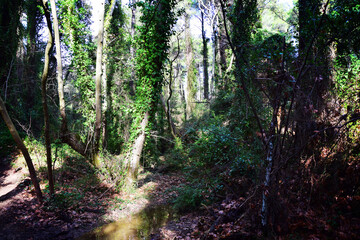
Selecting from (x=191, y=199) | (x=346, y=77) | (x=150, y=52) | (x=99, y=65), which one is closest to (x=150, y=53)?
(x=150, y=52)

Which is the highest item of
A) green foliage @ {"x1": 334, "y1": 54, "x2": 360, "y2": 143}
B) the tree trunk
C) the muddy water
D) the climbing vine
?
the climbing vine

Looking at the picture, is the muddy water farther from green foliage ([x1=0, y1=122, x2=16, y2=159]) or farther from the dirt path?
green foliage ([x1=0, y1=122, x2=16, y2=159])

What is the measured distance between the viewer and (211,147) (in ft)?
22.9

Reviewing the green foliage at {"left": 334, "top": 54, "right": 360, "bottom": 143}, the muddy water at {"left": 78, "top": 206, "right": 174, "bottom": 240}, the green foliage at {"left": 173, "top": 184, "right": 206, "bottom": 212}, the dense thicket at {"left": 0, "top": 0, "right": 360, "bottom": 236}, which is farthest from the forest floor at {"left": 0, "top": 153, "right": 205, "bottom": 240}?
the green foliage at {"left": 334, "top": 54, "right": 360, "bottom": 143}

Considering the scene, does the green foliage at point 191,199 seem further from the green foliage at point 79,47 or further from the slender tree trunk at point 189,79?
the slender tree trunk at point 189,79

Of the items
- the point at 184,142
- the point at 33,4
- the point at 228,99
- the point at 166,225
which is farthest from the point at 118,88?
the point at 166,225

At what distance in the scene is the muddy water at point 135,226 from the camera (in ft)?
18.6

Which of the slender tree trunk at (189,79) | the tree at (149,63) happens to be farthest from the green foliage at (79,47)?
the slender tree trunk at (189,79)

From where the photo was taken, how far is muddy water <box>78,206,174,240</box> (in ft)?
18.6

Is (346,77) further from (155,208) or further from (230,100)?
(155,208)

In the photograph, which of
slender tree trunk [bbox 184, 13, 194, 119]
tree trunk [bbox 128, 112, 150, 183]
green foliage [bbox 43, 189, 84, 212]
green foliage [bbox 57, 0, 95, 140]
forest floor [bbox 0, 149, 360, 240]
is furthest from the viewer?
slender tree trunk [bbox 184, 13, 194, 119]

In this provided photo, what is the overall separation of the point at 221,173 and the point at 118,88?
958 centimetres

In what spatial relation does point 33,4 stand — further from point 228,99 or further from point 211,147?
point 211,147

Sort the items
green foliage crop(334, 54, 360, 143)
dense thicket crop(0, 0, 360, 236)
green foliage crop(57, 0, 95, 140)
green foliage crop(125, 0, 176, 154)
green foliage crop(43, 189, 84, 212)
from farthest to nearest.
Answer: green foliage crop(57, 0, 95, 140), green foliage crop(125, 0, 176, 154), green foliage crop(43, 189, 84, 212), green foliage crop(334, 54, 360, 143), dense thicket crop(0, 0, 360, 236)
